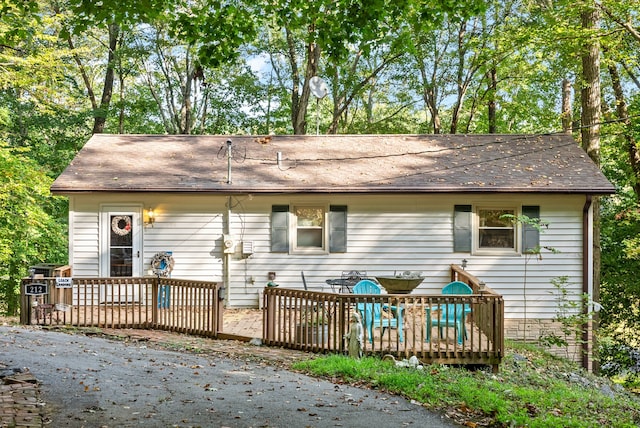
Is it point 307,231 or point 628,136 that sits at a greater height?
point 628,136

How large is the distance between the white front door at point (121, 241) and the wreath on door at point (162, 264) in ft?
1.25

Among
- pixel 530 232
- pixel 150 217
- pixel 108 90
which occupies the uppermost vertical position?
pixel 108 90

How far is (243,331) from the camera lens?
1069cm

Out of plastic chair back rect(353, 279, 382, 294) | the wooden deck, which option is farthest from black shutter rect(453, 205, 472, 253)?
plastic chair back rect(353, 279, 382, 294)

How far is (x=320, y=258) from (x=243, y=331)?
3.47m

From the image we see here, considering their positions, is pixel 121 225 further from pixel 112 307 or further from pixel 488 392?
pixel 488 392

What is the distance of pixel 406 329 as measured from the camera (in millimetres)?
8680

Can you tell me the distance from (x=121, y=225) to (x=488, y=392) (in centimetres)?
972

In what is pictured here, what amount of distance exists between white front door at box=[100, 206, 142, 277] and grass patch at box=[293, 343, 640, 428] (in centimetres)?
671

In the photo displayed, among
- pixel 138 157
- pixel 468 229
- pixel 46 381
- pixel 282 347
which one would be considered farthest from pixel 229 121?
pixel 46 381

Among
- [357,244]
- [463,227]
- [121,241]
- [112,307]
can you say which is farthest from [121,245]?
[463,227]

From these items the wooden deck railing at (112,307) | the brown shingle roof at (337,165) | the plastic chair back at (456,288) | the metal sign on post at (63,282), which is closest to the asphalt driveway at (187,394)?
the wooden deck railing at (112,307)

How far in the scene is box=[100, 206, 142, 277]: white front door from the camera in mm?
13523

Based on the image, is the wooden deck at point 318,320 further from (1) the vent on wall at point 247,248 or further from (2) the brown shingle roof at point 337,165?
(2) the brown shingle roof at point 337,165
